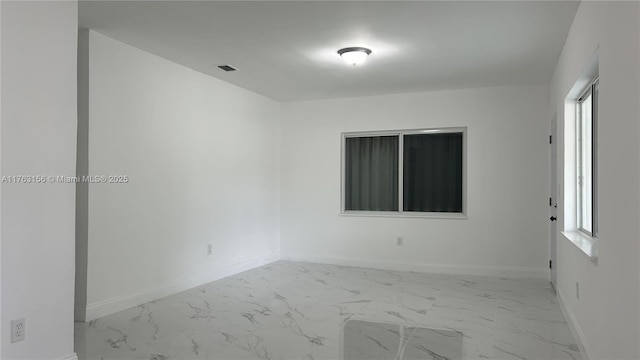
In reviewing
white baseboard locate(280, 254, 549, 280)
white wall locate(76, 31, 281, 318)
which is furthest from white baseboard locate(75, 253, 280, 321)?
white baseboard locate(280, 254, 549, 280)

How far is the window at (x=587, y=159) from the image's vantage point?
11.4ft

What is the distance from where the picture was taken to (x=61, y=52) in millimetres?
2857

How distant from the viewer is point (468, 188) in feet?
20.7

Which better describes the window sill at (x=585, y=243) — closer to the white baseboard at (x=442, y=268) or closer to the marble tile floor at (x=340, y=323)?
the marble tile floor at (x=340, y=323)

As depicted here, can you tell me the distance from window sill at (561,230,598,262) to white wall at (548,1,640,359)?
58 millimetres

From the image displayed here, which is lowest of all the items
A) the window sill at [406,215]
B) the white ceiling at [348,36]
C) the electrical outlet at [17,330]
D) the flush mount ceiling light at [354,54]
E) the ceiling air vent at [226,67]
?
the electrical outlet at [17,330]

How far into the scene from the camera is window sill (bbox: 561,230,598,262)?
2.93 m

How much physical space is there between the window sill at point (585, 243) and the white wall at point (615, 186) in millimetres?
58

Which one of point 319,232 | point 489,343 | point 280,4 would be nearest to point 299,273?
point 319,232

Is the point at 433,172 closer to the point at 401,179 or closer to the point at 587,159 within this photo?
the point at 401,179

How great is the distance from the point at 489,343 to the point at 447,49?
257 centimetres

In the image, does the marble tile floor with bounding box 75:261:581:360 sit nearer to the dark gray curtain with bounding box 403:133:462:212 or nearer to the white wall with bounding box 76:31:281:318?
the white wall with bounding box 76:31:281:318

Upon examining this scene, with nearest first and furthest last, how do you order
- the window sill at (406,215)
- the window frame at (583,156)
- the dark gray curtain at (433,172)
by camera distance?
the window frame at (583,156)
the window sill at (406,215)
the dark gray curtain at (433,172)

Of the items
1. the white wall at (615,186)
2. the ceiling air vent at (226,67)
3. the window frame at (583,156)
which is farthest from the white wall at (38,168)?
the window frame at (583,156)
